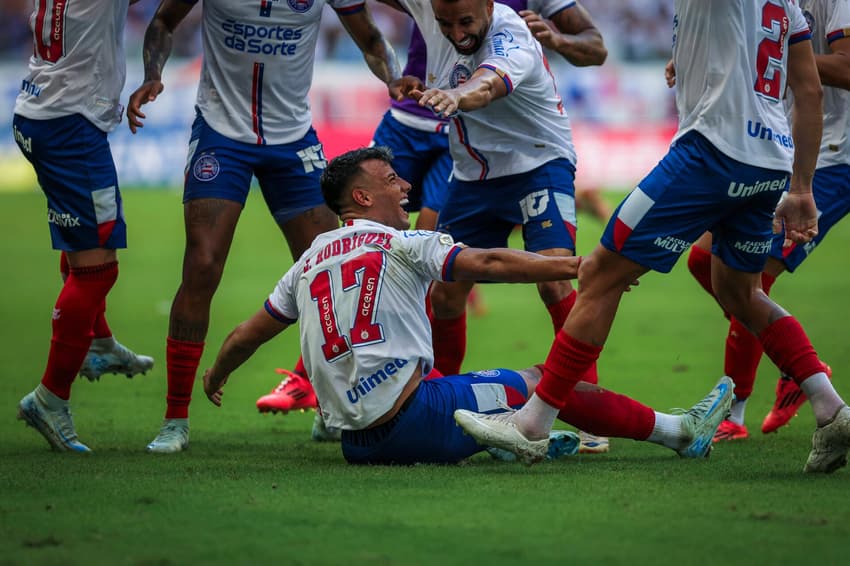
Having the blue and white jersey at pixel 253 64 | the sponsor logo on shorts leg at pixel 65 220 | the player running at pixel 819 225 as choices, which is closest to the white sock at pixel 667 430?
the player running at pixel 819 225

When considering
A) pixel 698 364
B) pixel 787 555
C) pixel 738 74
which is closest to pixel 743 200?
pixel 738 74

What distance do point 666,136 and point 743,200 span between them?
2059 cm

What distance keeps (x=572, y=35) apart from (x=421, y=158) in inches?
54.8

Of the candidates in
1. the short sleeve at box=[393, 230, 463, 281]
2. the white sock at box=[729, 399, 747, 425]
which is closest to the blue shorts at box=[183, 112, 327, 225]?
the short sleeve at box=[393, 230, 463, 281]

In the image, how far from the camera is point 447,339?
698 cm

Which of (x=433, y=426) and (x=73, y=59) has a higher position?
(x=73, y=59)

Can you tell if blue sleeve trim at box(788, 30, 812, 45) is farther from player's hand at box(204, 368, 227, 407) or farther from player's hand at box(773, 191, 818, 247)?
player's hand at box(204, 368, 227, 407)

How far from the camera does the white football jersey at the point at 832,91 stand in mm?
6449

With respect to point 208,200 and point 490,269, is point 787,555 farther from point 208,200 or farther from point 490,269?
point 208,200

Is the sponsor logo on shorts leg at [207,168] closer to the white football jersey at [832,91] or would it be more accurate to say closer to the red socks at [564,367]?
the red socks at [564,367]

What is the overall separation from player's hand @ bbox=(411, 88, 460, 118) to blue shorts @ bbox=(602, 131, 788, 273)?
0.87 m

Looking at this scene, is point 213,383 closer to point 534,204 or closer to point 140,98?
point 140,98

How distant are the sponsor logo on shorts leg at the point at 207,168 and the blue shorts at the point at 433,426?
5.61 ft

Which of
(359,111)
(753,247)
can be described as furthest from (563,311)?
(359,111)
